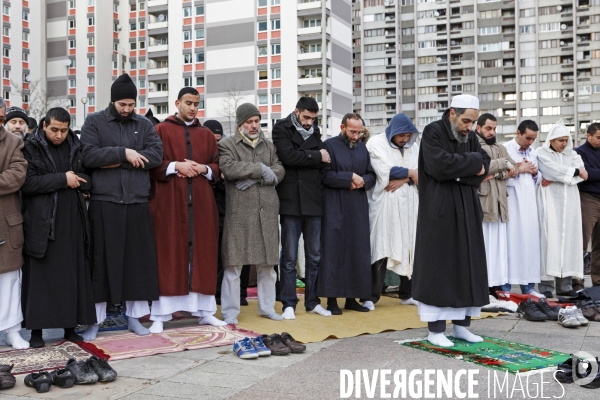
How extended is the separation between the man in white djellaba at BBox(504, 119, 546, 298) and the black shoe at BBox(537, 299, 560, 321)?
1.38 metres

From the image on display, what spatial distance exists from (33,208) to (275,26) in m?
57.9

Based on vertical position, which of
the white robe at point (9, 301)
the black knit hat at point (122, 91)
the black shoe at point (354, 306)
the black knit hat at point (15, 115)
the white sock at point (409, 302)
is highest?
the black knit hat at point (122, 91)

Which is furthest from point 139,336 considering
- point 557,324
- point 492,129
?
point 492,129

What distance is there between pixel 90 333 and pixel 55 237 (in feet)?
3.14

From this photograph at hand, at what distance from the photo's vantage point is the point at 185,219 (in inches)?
284

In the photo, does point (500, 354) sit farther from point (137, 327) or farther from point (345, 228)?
point (137, 327)

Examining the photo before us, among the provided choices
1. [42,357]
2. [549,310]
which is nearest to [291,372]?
[42,357]

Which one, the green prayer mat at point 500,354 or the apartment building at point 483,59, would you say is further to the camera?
the apartment building at point 483,59

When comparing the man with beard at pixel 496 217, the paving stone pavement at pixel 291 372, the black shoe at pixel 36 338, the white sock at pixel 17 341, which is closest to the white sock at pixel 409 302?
the man with beard at pixel 496 217

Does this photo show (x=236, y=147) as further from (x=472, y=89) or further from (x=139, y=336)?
(x=472, y=89)

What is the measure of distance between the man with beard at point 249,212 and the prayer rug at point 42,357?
180 centimetres

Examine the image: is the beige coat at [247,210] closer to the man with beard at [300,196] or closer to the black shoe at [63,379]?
the man with beard at [300,196]

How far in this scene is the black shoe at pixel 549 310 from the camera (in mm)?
7434

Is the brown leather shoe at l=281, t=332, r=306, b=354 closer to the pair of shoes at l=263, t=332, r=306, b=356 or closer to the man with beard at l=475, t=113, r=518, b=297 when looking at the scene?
the pair of shoes at l=263, t=332, r=306, b=356
